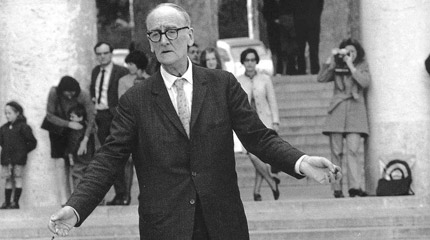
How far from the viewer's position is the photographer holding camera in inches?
537

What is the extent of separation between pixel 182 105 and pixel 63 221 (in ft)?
2.74

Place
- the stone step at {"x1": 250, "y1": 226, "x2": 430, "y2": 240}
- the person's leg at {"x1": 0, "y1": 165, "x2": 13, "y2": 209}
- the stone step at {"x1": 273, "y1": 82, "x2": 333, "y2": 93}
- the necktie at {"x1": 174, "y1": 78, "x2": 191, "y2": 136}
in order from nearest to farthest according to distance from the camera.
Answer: the necktie at {"x1": 174, "y1": 78, "x2": 191, "y2": 136} < the stone step at {"x1": 250, "y1": 226, "x2": 430, "y2": 240} < the person's leg at {"x1": 0, "y1": 165, "x2": 13, "y2": 209} < the stone step at {"x1": 273, "y1": 82, "x2": 333, "y2": 93}

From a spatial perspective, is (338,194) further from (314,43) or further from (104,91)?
(314,43)

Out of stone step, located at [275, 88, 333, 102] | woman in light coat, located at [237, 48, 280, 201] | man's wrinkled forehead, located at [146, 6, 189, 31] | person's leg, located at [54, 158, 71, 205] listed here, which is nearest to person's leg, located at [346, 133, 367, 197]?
woman in light coat, located at [237, 48, 280, 201]

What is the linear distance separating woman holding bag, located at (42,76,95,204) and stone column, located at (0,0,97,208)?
385 millimetres

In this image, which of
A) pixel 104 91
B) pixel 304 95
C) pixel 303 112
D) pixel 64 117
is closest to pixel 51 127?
pixel 64 117

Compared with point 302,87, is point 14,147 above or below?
above

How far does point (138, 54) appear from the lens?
13734 mm

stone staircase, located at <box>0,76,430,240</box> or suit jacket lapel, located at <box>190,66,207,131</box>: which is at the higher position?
suit jacket lapel, located at <box>190,66,207,131</box>

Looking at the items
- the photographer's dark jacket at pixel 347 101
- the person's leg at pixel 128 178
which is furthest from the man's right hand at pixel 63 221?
the photographer's dark jacket at pixel 347 101

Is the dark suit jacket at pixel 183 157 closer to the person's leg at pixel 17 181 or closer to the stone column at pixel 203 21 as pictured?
the person's leg at pixel 17 181

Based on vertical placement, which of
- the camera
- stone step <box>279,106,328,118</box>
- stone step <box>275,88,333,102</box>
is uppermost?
the camera

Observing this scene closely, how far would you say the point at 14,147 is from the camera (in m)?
14.2

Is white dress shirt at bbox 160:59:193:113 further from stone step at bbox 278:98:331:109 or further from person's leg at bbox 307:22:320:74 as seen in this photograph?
person's leg at bbox 307:22:320:74
